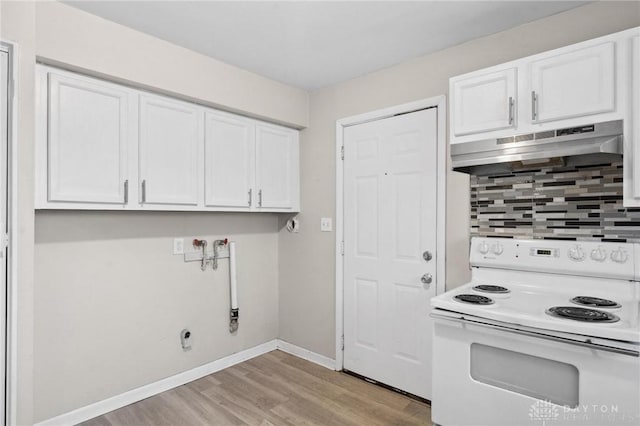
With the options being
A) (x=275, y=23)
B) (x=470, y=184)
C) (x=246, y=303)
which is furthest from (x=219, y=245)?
(x=470, y=184)

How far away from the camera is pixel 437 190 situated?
2486mm

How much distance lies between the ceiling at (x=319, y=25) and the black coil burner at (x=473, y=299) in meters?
1.53

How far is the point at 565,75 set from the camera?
1.71 metres

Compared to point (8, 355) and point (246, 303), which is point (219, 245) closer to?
point (246, 303)

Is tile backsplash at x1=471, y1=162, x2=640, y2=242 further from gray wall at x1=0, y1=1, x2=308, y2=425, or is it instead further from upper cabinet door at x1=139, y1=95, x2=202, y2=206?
upper cabinet door at x1=139, y1=95, x2=202, y2=206

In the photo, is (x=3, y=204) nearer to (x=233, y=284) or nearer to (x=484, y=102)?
(x=233, y=284)

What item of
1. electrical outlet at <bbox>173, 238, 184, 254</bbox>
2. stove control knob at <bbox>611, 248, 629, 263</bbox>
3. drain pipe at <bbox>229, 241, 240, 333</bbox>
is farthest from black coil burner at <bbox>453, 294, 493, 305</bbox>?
electrical outlet at <bbox>173, 238, 184, 254</bbox>

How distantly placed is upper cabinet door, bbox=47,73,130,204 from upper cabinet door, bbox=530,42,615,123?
230 centimetres

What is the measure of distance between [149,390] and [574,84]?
10.3 feet

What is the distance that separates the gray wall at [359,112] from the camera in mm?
2023

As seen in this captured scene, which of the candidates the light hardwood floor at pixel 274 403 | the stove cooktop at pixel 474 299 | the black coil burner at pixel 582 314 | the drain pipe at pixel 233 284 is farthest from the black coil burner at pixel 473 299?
the drain pipe at pixel 233 284

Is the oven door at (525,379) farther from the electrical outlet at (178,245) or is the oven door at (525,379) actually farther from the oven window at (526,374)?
the electrical outlet at (178,245)

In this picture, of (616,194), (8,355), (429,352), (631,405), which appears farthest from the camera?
(429,352)

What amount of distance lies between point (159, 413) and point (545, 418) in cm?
218
